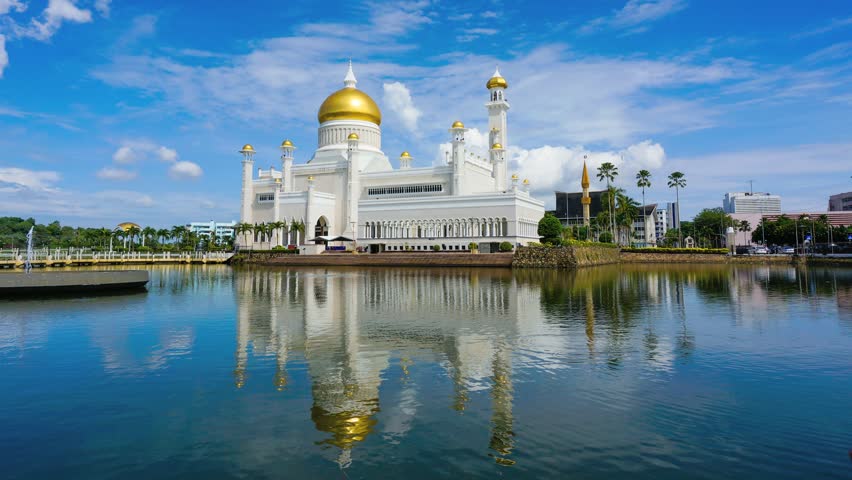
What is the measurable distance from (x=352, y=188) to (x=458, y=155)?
14297 mm

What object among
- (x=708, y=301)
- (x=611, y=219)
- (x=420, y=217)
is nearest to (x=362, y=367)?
(x=708, y=301)

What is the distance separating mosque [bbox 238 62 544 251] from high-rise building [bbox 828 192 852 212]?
12120cm

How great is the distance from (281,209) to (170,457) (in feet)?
213

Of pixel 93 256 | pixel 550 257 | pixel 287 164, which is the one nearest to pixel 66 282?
pixel 550 257

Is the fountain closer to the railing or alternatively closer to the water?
the water

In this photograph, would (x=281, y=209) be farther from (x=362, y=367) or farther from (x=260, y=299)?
(x=362, y=367)

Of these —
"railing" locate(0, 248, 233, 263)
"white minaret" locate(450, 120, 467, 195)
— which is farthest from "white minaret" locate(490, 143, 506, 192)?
"railing" locate(0, 248, 233, 263)

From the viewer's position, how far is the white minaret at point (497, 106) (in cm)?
6638

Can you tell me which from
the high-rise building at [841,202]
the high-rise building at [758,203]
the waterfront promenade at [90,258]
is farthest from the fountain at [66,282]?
the high-rise building at [758,203]

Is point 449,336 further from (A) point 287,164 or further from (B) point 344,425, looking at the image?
(A) point 287,164

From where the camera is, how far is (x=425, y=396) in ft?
27.4

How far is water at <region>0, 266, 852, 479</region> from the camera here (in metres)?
6.05

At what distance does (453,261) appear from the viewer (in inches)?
1991

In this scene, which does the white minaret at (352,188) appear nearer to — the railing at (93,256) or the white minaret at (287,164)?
the white minaret at (287,164)
